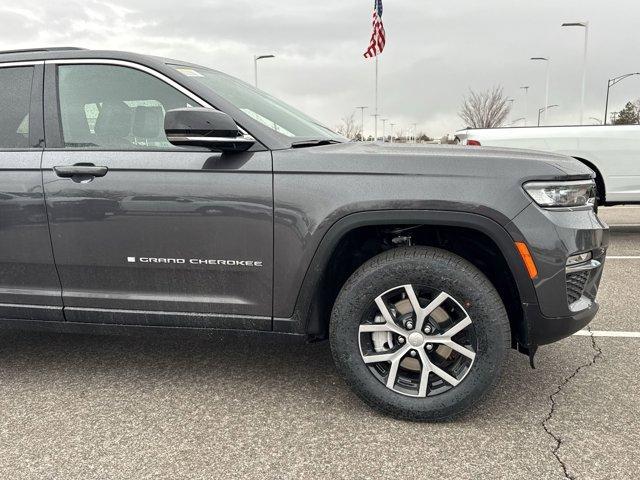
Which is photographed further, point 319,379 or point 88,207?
point 319,379

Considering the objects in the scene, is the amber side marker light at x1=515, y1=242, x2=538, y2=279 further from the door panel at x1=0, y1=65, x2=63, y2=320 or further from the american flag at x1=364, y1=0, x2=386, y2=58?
Answer: the american flag at x1=364, y1=0, x2=386, y2=58

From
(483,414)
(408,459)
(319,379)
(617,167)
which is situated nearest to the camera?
(408,459)

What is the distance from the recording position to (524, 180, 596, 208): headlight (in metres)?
2.53

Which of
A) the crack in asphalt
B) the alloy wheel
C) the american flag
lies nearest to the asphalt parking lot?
the crack in asphalt

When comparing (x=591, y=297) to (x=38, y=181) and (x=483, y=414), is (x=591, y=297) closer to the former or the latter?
(x=483, y=414)

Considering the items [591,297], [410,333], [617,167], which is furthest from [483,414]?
[617,167]

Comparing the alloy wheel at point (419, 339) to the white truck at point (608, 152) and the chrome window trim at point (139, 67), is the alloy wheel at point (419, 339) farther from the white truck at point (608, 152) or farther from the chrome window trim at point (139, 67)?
the white truck at point (608, 152)

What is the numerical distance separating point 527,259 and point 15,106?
109 inches

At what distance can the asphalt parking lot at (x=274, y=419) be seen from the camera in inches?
93.2

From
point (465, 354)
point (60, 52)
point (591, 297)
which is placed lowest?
point (465, 354)

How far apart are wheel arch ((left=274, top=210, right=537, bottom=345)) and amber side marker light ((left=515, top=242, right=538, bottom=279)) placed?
0.02m

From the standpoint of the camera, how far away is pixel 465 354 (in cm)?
263

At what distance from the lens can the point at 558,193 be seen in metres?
2.57

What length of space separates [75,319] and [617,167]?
7149 mm
